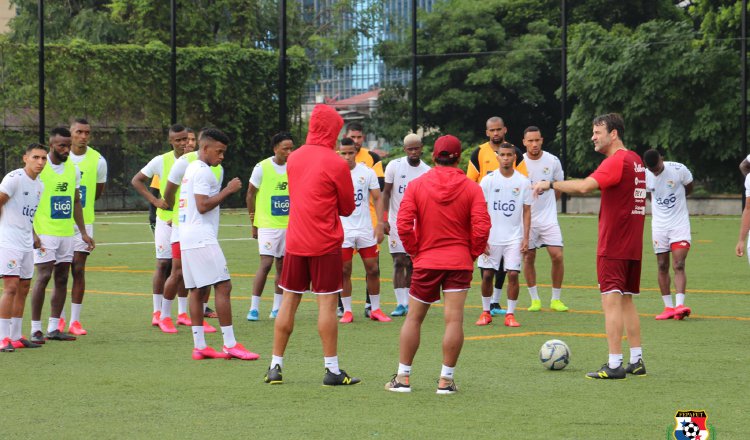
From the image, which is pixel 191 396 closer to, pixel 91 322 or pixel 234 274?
pixel 91 322

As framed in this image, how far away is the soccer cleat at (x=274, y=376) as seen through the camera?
9.45 m

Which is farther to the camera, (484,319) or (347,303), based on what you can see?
(347,303)

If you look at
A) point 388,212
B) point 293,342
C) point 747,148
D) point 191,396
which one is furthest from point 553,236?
point 747,148

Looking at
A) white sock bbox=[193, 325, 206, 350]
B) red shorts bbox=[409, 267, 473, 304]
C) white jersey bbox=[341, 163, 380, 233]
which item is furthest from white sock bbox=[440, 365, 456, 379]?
white jersey bbox=[341, 163, 380, 233]

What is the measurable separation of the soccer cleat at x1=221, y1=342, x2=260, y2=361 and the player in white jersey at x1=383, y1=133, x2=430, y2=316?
361 cm

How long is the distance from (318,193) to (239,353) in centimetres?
217

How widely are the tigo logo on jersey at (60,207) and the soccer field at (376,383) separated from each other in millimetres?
1285

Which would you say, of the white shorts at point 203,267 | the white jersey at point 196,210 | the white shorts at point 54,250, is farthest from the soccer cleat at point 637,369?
the white shorts at point 54,250

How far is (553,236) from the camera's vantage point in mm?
14977

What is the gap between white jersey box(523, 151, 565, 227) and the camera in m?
14.9

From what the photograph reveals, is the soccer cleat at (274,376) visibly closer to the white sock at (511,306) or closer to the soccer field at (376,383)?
the soccer field at (376,383)

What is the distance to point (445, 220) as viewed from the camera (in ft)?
29.8

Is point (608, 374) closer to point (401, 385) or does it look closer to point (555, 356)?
point (555, 356)

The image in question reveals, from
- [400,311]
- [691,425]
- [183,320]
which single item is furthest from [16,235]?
[691,425]
